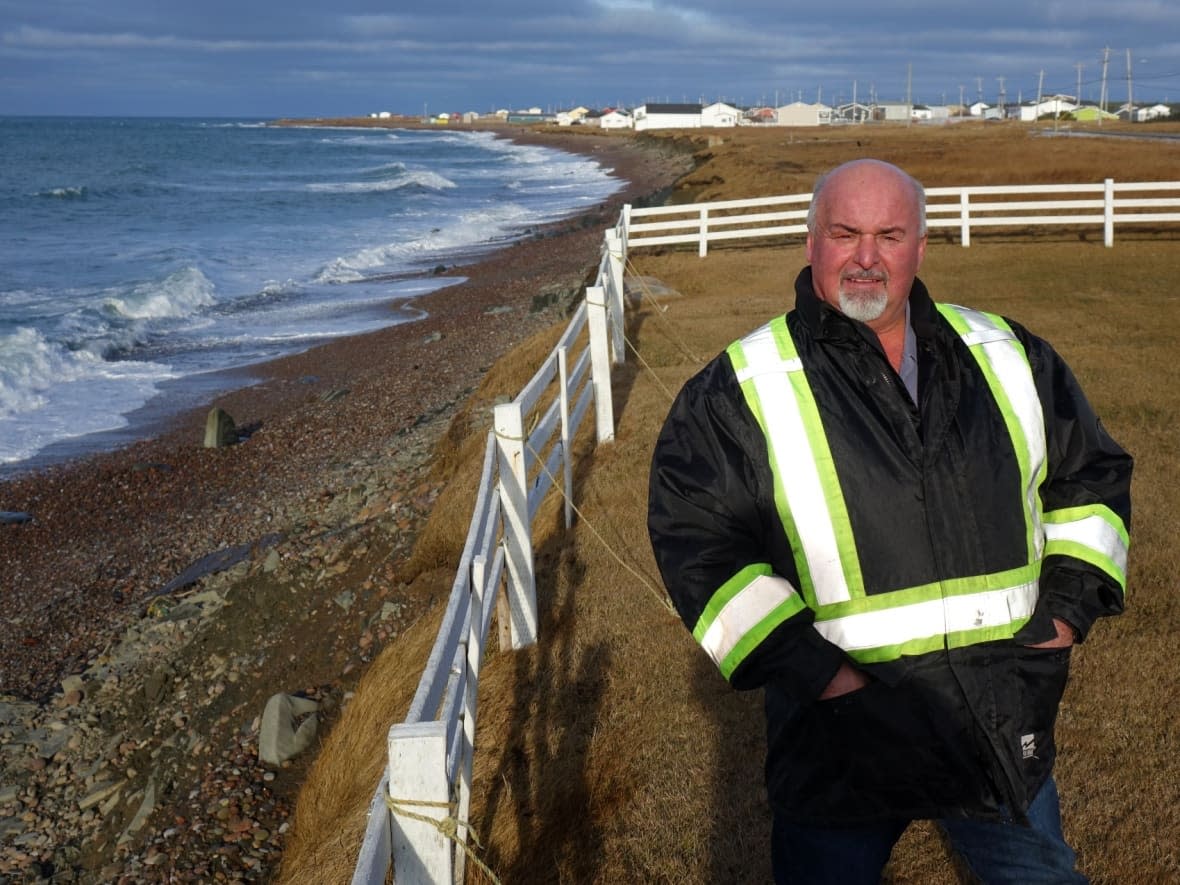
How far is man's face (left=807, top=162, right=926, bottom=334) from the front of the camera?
240 cm

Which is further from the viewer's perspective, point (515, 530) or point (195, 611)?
point (195, 611)

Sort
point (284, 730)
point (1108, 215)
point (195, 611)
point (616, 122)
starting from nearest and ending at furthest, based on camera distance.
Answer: point (284, 730) → point (195, 611) → point (1108, 215) → point (616, 122)

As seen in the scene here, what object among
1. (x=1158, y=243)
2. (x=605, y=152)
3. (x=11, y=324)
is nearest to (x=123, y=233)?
(x=11, y=324)

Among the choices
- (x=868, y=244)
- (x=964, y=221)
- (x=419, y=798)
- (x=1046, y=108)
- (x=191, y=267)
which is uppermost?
(x=1046, y=108)

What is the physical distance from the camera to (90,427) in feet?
48.0

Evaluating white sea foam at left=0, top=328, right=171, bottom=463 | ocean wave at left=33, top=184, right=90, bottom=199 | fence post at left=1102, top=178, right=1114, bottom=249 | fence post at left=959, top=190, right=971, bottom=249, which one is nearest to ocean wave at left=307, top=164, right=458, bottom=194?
ocean wave at left=33, top=184, right=90, bottom=199

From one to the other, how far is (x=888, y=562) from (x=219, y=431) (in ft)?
39.1

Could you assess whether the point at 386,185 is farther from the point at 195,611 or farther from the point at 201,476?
the point at 195,611

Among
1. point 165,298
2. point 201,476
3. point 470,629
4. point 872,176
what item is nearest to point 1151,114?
point 165,298

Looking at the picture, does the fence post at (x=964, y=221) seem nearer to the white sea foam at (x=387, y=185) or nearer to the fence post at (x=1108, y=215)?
the fence post at (x=1108, y=215)

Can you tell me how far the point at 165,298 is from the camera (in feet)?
78.3

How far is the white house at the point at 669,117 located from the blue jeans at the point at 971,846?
14132cm

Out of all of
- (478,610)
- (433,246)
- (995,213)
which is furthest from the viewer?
(433,246)

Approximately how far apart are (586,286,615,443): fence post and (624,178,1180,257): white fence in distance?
7354mm
